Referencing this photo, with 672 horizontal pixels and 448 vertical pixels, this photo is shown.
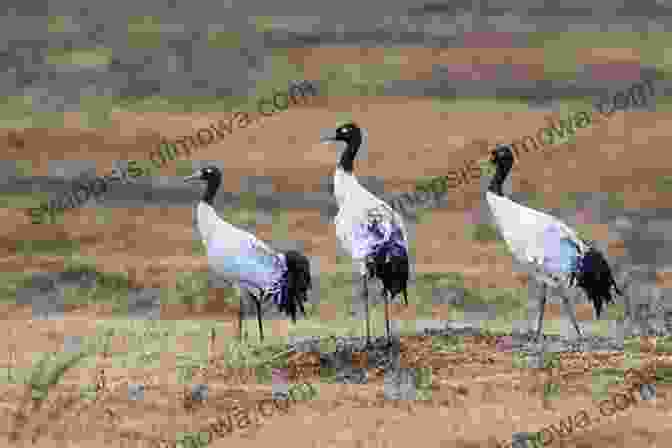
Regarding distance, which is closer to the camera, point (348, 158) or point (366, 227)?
point (366, 227)

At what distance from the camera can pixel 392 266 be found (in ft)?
53.2

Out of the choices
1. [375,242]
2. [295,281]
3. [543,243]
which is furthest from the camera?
[295,281]

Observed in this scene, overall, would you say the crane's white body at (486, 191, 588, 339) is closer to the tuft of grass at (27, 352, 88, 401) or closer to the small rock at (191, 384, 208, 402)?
the small rock at (191, 384, 208, 402)

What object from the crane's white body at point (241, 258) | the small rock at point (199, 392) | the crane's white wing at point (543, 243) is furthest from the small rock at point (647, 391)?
the crane's white body at point (241, 258)

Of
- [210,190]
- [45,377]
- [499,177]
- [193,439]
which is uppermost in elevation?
[210,190]

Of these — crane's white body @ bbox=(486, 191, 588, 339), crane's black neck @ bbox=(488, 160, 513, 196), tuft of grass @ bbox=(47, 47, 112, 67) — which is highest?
tuft of grass @ bbox=(47, 47, 112, 67)

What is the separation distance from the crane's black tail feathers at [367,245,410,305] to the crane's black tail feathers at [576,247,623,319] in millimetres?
2233

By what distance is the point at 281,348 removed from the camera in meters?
16.8

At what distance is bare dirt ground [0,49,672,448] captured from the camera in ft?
46.9

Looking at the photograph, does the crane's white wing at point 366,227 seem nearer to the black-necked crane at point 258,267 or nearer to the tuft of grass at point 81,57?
the black-necked crane at point 258,267

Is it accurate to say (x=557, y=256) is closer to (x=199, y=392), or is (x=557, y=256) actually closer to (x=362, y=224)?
(x=362, y=224)

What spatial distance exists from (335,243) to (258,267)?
1096 cm

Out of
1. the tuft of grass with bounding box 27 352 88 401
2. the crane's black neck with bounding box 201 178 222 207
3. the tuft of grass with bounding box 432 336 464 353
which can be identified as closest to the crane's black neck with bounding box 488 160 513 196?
the tuft of grass with bounding box 432 336 464 353

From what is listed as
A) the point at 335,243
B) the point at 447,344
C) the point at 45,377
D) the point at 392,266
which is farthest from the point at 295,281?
the point at 335,243
